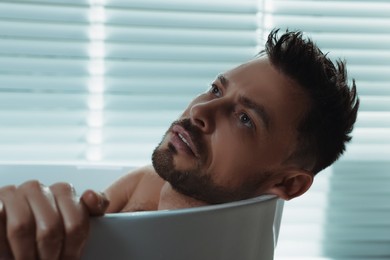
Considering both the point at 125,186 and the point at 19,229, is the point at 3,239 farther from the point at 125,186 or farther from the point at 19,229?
the point at 125,186

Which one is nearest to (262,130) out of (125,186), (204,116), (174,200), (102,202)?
(204,116)

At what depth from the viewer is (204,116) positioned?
108 cm

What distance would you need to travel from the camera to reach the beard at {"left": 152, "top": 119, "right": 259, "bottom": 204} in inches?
42.6

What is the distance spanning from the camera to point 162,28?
→ 1960 millimetres

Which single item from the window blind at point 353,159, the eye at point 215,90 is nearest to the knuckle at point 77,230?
the eye at point 215,90

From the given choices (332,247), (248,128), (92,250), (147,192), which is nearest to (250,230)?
(92,250)

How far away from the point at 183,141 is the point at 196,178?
7cm

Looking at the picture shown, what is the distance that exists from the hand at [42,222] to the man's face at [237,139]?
1.64 ft

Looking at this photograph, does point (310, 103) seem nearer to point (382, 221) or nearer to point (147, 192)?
point (147, 192)

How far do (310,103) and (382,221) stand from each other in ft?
3.81

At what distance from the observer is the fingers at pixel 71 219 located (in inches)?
22.4

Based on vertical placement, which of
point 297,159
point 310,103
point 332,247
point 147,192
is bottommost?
point 332,247

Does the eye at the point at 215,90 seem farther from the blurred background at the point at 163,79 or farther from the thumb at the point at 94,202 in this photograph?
the blurred background at the point at 163,79

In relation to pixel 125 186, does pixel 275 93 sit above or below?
above
